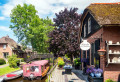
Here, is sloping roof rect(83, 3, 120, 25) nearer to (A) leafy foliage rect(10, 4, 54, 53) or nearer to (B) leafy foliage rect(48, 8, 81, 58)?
(B) leafy foliage rect(48, 8, 81, 58)

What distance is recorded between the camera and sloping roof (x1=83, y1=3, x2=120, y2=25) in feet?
31.2

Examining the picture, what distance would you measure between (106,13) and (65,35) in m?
12.8

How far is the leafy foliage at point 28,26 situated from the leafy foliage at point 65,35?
37.6ft

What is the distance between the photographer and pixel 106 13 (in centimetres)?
1056

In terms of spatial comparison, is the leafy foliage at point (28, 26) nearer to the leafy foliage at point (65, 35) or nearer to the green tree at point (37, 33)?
the green tree at point (37, 33)

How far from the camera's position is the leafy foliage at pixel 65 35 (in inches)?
873

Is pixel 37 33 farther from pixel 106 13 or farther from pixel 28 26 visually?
pixel 106 13

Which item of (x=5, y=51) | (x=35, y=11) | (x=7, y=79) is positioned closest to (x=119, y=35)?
(x=7, y=79)

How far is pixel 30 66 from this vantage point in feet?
59.3

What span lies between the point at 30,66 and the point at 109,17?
1325 centimetres

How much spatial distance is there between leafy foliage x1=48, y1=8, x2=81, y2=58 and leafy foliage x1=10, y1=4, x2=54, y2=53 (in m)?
11.5

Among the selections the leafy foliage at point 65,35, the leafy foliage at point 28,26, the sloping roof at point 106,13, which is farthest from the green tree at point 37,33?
the sloping roof at point 106,13

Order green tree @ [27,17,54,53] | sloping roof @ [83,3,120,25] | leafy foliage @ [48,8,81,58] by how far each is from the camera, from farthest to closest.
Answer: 1. green tree @ [27,17,54,53]
2. leafy foliage @ [48,8,81,58]
3. sloping roof @ [83,3,120,25]

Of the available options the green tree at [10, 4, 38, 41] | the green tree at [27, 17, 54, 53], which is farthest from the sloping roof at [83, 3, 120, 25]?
the green tree at [10, 4, 38, 41]
